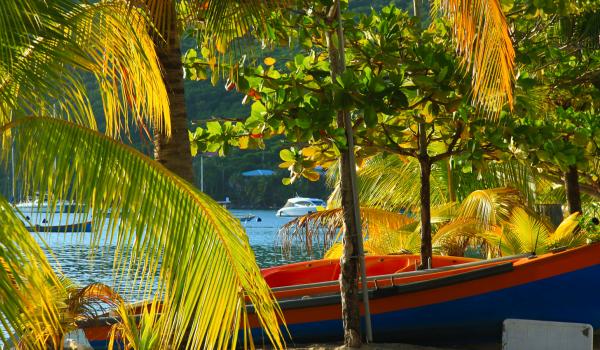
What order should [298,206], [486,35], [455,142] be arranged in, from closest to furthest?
[486,35] → [455,142] → [298,206]

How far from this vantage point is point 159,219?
4102 mm

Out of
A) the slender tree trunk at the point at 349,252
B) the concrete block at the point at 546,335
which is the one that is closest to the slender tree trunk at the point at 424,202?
the slender tree trunk at the point at 349,252

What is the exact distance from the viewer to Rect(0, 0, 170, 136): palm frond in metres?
4.54

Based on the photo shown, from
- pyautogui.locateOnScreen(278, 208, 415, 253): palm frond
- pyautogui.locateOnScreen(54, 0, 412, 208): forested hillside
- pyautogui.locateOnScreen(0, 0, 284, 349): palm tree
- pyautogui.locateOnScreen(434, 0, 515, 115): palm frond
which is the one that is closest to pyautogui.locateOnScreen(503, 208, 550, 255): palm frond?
pyautogui.locateOnScreen(278, 208, 415, 253): palm frond

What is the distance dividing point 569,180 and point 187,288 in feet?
31.9

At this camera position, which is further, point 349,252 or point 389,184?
point 389,184

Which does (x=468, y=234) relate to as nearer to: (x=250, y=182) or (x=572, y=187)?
(x=572, y=187)

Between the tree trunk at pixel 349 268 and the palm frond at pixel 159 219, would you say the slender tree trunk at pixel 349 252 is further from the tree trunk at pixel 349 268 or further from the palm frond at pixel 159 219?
the palm frond at pixel 159 219

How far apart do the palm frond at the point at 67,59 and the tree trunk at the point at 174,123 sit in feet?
2.25

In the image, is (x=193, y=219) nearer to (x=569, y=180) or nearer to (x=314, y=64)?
(x=314, y=64)

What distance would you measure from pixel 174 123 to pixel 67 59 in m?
1.82

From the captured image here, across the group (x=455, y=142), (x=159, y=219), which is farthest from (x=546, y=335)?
(x=455, y=142)

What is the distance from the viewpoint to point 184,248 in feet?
13.3

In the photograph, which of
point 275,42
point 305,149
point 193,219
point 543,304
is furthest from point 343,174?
point 193,219
